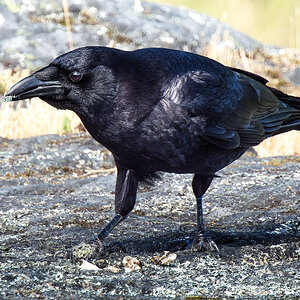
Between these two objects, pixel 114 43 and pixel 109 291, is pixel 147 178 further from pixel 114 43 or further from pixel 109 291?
pixel 114 43

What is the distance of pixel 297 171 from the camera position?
240 inches

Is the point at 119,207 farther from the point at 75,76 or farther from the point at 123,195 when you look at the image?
the point at 75,76

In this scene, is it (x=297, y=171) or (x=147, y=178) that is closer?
(x=147, y=178)

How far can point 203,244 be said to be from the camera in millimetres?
4250

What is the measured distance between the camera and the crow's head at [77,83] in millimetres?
3750

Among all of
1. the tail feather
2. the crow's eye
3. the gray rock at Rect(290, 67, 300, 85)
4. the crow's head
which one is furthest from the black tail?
the gray rock at Rect(290, 67, 300, 85)

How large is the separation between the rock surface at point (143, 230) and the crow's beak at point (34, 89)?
1003 millimetres

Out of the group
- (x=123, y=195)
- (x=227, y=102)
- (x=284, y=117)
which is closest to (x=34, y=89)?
(x=123, y=195)

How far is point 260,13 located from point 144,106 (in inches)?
393

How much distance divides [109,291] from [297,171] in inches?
126

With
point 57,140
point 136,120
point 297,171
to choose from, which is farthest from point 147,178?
point 57,140

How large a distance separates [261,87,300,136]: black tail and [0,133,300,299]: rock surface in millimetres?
656

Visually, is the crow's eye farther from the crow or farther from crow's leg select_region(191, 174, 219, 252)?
crow's leg select_region(191, 174, 219, 252)

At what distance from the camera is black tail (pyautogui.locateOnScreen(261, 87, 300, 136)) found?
190 inches
